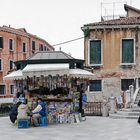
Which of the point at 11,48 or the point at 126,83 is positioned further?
the point at 11,48

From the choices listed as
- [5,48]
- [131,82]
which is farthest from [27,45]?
[131,82]

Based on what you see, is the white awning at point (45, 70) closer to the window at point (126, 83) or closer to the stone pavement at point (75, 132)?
the stone pavement at point (75, 132)

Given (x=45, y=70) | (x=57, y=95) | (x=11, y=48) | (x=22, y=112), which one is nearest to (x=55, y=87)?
(x=57, y=95)

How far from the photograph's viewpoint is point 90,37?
24.9 m

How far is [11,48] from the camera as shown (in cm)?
4219

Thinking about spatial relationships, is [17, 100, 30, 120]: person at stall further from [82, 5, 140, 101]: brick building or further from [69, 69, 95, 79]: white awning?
[82, 5, 140, 101]: brick building

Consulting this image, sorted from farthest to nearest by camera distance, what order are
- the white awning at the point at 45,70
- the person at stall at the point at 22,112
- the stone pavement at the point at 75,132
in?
the white awning at the point at 45,70 → the person at stall at the point at 22,112 → the stone pavement at the point at 75,132

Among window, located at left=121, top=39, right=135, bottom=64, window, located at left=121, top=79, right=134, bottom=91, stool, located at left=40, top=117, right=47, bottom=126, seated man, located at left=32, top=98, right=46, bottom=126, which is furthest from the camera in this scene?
window, located at left=121, top=79, right=134, bottom=91

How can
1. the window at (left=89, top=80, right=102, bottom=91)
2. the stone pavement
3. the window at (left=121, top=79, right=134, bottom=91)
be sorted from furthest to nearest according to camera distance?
the window at (left=89, top=80, right=102, bottom=91), the window at (left=121, top=79, right=134, bottom=91), the stone pavement

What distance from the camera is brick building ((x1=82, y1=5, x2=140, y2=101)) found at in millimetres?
24359

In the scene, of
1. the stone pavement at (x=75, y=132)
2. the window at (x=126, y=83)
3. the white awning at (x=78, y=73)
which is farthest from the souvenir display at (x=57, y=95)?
the window at (x=126, y=83)

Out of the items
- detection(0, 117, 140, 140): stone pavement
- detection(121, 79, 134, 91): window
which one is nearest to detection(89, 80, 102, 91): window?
detection(121, 79, 134, 91): window

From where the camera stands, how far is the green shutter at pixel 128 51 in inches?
959

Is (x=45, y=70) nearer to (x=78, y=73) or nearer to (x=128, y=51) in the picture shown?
(x=78, y=73)
